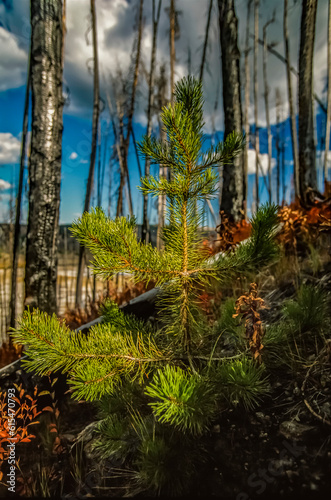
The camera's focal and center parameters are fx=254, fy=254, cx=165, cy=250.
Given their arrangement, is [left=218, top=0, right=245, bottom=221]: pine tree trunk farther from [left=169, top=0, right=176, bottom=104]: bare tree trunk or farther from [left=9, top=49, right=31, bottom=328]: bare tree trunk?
[left=9, top=49, right=31, bottom=328]: bare tree trunk

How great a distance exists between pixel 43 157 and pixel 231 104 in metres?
2.72

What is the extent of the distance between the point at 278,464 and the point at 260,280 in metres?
1.80

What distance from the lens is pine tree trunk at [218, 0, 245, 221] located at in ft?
11.8

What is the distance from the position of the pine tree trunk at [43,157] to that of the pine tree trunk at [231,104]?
2.27 meters

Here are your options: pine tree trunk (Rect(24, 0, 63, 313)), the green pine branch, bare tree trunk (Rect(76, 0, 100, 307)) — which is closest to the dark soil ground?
the green pine branch

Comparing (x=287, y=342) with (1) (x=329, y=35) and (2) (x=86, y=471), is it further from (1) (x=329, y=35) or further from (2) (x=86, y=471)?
(1) (x=329, y=35)

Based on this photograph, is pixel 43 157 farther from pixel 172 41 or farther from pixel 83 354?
pixel 172 41

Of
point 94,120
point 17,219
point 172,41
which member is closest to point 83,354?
point 17,219

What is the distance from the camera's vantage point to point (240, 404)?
125 cm

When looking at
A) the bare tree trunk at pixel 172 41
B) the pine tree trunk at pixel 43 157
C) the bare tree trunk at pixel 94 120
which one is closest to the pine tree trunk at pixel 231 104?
the bare tree trunk at pixel 172 41

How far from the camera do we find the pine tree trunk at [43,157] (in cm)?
236

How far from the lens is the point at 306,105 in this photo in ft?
11.3

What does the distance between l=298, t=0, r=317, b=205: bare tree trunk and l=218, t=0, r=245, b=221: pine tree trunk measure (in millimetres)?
810

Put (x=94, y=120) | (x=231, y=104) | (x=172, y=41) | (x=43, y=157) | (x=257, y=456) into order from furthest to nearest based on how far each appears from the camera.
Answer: (x=172, y=41)
(x=94, y=120)
(x=231, y=104)
(x=43, y=157)
(x=257, y=456)
